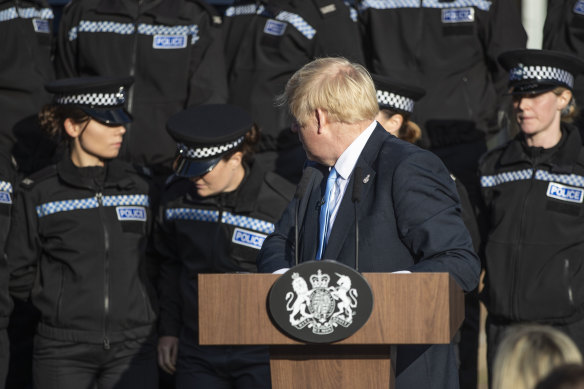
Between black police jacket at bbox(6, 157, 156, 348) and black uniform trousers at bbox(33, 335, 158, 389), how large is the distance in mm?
53

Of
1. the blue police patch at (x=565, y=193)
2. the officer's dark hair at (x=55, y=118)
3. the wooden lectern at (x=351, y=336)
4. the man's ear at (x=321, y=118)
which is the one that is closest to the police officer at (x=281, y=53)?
the officer's dark hair at (x=55, y=118)

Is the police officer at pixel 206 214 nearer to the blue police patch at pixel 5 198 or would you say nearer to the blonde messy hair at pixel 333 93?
the blue police patch at pixel 5 198

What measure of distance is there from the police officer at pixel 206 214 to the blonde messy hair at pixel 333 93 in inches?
72.8

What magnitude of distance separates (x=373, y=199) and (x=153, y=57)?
3.46 metres

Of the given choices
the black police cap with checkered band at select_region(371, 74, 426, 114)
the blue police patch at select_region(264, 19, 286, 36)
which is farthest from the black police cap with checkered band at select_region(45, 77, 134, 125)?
the black police cap with checkered band at select_region(371, 74, 426, 114)

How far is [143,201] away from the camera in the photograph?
566 cm

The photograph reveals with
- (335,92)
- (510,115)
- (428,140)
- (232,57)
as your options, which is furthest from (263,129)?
(335,92)

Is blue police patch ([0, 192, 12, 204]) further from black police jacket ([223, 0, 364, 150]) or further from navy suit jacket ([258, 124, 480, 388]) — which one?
navy suit jacket ([258, 124, 480, 388])

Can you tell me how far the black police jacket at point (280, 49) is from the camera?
6.38 m

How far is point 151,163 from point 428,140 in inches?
71.7

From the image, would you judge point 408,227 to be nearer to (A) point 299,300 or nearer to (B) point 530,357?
(A) point 299,300

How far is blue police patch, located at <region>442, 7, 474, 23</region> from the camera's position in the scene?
6309 mm

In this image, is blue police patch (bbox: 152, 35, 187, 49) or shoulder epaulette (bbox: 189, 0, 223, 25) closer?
blue police patch (bbox: 152, 35, 187, 49)

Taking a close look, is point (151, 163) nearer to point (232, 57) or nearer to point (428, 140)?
point (232, 57)
